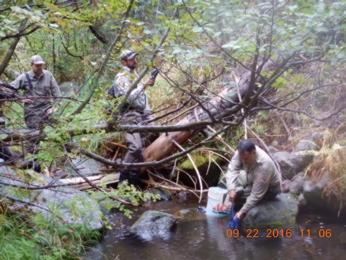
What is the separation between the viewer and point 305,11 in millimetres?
2328

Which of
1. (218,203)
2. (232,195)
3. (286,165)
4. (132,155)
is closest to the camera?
(232,195)

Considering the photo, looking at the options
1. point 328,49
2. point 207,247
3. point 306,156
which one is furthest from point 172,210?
point 328,49

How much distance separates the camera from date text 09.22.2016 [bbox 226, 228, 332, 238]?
5.72 meters

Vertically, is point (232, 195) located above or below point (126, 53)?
below

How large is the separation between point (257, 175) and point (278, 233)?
2.86ft

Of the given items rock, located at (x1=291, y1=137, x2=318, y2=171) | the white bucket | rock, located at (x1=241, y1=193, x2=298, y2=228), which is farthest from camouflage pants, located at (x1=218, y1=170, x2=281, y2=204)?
rock, located at (x1=291, y1=137, x2=318, y2=171)

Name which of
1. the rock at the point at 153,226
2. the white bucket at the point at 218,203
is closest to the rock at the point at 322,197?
the white bucket at the point at 218,203

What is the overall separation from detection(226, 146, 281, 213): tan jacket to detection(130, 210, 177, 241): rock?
103cm

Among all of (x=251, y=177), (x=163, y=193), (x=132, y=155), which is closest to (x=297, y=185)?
(x=251, y=177)

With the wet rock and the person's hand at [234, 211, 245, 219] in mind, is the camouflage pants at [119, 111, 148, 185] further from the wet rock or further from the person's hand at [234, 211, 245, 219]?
the person's hand at [234, 211, 245, 219]

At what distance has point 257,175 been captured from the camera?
5.81 m

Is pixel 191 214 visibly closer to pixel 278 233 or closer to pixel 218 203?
pixel 218 203

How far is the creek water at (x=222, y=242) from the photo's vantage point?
5066 millimetres

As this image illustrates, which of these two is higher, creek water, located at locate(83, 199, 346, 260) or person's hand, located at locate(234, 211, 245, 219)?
person's hand, located at locate(234, 211, 245, 219)
